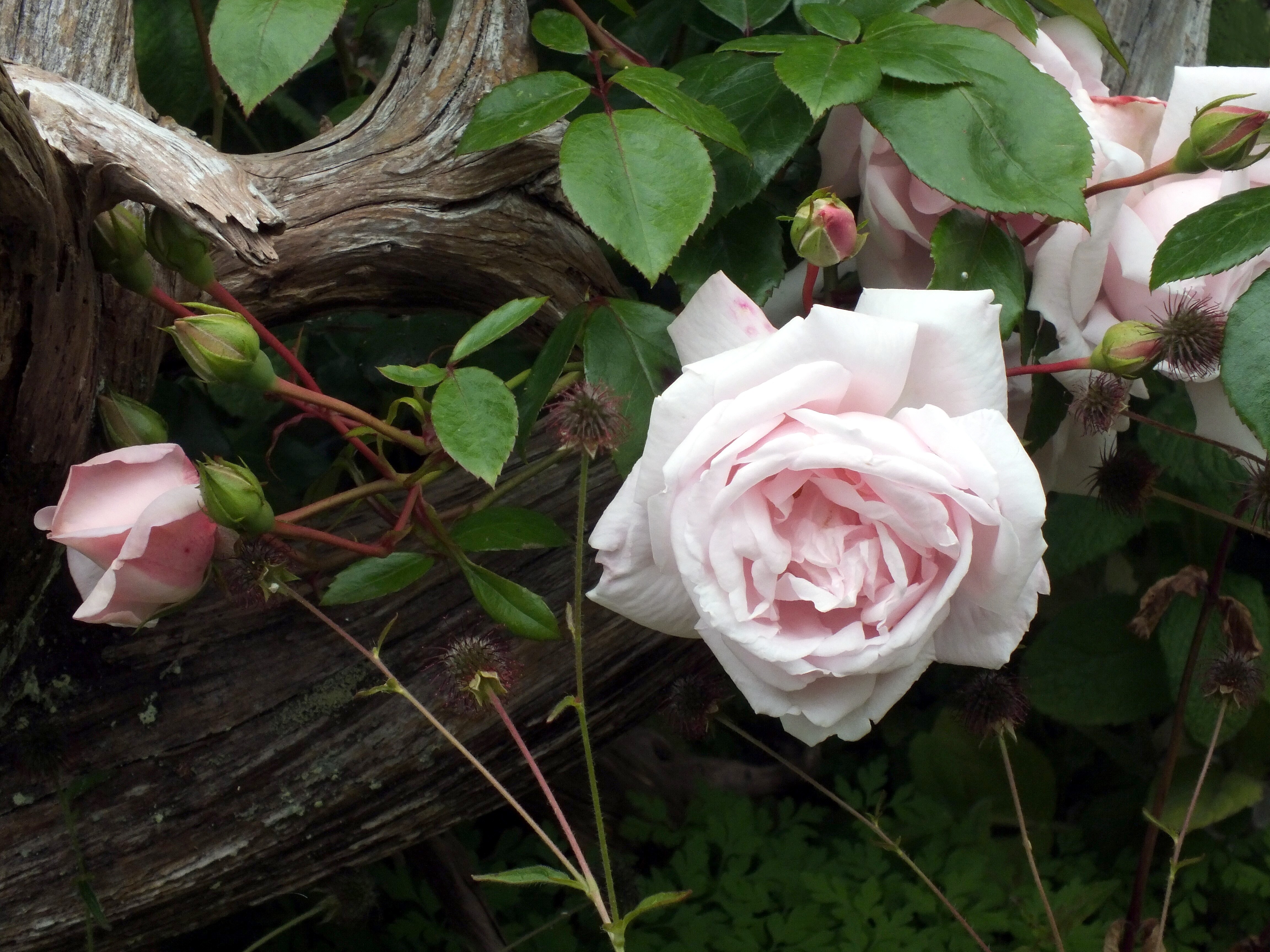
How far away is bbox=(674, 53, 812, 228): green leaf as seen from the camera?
0.66 metres

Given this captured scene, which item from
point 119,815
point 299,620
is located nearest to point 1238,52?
point 299,620

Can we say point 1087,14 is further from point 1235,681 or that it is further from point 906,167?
point 1235,681

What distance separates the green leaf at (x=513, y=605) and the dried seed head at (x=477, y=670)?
0.07 ft

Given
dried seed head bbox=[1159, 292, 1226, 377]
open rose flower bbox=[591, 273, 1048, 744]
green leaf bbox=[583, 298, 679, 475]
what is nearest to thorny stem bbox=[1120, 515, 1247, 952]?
dried seed head bbox=[1159, 292, 1226, 377]

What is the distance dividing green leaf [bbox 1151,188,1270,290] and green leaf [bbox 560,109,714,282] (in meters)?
0.27

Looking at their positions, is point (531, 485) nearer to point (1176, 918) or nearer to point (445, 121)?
point (445, 121)

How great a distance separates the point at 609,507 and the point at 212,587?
422 millimetres

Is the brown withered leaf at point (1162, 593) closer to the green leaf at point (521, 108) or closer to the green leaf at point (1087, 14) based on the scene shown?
the green leaf at point (1087, 14)

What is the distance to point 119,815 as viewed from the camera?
2.50 ft

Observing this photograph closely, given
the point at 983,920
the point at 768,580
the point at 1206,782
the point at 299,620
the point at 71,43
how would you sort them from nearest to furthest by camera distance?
1. the point at 768,580
2. the point at 71,43
3. the point at 299,620
4. the point at 983,920
5. the point at 1206,782

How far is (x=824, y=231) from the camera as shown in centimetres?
56

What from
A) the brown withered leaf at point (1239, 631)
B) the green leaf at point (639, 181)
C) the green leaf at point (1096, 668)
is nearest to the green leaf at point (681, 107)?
the green leaf at point (639, 181)

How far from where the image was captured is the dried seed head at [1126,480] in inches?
31.3

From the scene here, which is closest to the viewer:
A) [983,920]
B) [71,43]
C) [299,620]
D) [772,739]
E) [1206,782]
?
[71,43]
